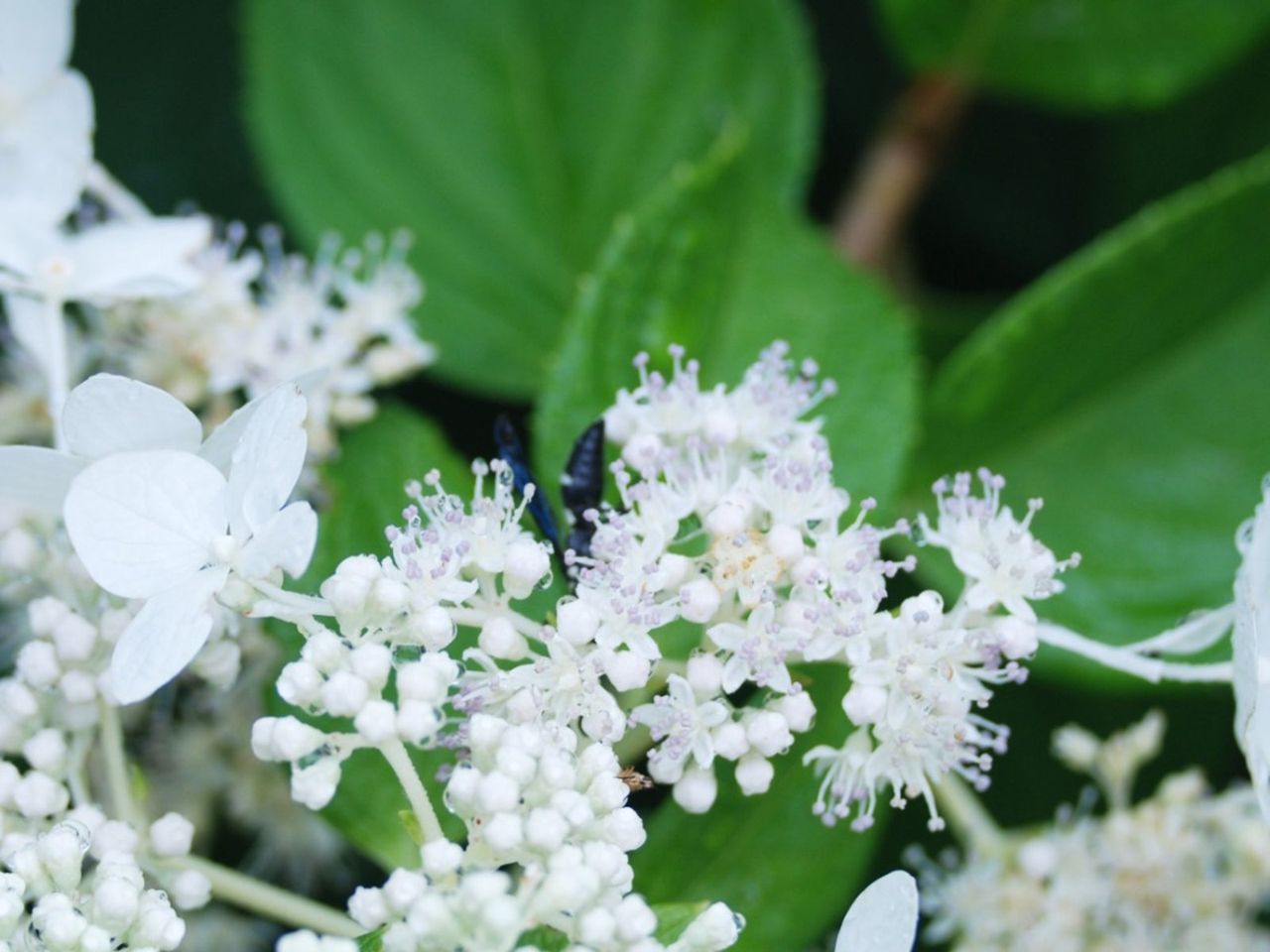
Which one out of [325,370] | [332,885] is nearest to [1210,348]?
[325,370]

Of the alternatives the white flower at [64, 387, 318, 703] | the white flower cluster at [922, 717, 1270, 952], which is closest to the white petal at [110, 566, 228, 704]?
the white flower at [64, 387, 318, 703]

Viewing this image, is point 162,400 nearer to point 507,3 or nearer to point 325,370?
point 325,370

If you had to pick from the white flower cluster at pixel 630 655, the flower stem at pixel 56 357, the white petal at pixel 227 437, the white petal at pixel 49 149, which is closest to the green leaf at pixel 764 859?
the white flower cluster at pixel 630 655

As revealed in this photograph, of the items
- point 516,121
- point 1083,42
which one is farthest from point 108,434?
point 1083,42

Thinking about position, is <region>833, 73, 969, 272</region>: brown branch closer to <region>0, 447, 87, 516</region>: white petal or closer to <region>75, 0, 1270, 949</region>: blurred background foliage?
<region>75, 0, 1270, 949</region>: blurred background foliage

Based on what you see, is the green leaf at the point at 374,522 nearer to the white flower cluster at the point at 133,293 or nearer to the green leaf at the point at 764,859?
the white flower cluster at the point at 133,293

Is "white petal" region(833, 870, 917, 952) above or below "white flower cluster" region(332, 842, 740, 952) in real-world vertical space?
above
